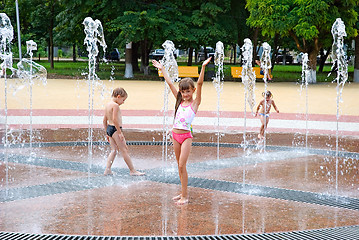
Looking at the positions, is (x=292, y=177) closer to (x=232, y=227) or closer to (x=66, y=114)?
(x=232, y=227)

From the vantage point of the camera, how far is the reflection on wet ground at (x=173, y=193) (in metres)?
4.81

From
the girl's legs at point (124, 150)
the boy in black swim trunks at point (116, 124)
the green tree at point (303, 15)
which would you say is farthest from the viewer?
the green tree at point (303, 15)

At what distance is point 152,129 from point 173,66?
3.28m

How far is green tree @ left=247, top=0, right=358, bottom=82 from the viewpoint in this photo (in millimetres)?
25719

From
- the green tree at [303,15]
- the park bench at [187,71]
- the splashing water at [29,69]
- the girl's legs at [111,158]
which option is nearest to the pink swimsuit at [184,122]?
the girl's legs at [111,158]

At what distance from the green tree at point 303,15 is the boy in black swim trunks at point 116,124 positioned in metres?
20.4

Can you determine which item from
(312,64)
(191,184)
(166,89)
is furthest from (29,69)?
(312,64)

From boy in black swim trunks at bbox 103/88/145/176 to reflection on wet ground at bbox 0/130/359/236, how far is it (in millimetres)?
238

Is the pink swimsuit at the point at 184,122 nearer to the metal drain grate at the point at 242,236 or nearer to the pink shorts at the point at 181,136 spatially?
the pink shorts at the point at 181,136

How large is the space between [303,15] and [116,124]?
21.3 m

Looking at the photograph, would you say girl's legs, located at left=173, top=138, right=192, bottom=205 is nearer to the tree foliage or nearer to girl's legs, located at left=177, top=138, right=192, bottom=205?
girl's legs, located at left=177, top=138, right=192, bottom=205

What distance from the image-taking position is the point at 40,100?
690 inches

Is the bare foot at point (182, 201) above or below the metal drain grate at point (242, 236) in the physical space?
above

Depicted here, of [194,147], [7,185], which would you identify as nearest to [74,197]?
[7,185]
